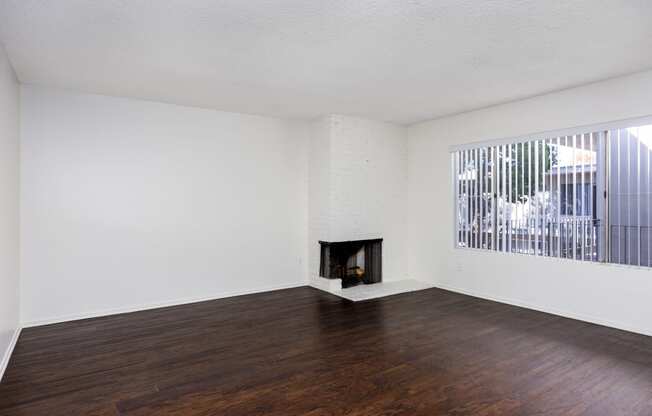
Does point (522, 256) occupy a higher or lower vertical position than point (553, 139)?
lower

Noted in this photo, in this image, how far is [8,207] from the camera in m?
3.39

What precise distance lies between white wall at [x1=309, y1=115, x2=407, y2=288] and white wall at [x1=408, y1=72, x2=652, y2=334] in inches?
9.7

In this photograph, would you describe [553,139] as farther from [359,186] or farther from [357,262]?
[357,262]

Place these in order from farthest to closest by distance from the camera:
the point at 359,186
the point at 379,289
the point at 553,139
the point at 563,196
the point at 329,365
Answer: the point at 359,186
the point at 379,289
the point at 553,139
the point at 563,196
the point at 329,365

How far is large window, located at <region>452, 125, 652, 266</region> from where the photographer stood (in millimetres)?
3855

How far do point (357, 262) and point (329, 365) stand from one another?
3.26 metres

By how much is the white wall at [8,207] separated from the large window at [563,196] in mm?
5203

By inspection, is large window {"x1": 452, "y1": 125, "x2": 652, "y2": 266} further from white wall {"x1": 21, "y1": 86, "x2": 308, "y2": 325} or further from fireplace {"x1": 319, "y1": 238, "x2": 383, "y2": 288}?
white wall {"x1": 21, "y1": 86, "x2": 308, "y2": 325}

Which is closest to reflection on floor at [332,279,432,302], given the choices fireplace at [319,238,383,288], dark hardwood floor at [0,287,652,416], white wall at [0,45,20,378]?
fireplace at [319,238,383,288]

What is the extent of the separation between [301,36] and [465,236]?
12.6ft

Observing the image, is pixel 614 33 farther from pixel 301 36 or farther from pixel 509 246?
pixel 509 246

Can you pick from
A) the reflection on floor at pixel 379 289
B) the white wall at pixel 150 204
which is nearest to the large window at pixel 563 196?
the reflection on floor at pixel 379 289

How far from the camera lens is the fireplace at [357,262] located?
→ 230 inches

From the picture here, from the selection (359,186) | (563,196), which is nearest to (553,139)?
(563,196)
